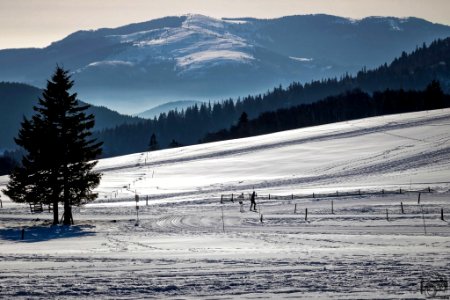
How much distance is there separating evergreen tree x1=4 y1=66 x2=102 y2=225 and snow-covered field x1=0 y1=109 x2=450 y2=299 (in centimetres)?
222

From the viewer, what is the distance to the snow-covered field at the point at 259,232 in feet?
59.5

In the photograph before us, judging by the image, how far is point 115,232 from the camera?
3744 centimetres

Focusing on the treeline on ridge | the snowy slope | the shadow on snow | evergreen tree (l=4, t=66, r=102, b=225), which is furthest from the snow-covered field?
the treeline on ridge

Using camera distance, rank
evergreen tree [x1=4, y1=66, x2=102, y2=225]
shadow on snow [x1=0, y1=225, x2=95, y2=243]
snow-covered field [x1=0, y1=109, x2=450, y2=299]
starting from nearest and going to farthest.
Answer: snow-covered field [x1=0, y1=109, x2=450, y2=299]
shadow on snow [x1=0, y1=225, x2=95, y2=243]
evergreen tree [x1=4, y1=66, x2=102, y2=225]

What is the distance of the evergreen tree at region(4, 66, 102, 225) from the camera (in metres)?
41.7

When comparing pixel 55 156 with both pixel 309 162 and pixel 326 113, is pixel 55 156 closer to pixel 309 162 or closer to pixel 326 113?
pixel 309 162

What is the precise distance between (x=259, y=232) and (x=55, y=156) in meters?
15.7

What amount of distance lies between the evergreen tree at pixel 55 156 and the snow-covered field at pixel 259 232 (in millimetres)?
2224

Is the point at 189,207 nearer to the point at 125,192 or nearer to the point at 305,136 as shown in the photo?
the point at 125,192

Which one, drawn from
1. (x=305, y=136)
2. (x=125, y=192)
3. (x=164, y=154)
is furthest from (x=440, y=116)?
(x=125, y=192)

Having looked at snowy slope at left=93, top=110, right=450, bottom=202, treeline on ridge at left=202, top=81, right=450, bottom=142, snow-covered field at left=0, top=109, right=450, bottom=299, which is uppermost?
treeline on ridge at left=202, top=81, right=450, bottom=142

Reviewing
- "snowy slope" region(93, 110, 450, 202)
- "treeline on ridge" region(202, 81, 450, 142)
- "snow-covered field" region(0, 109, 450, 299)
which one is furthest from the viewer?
"treeline on ridge" region(202, 81, 450, 142)

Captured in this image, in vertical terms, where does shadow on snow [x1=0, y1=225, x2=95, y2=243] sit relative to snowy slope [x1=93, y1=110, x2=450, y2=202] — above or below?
below

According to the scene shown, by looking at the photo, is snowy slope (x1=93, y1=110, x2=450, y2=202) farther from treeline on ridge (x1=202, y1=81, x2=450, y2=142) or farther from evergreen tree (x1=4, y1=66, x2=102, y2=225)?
treeline on ridge (x1=202, y1=81, x2=450, y2=142)
